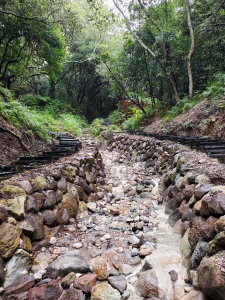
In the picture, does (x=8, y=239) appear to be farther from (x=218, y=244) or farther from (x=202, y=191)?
(x=202, y=191)

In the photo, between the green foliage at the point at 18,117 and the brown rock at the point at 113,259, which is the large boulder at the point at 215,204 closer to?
the brown rock at the point at 113,259

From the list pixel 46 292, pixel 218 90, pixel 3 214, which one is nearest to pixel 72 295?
pixel 46 292

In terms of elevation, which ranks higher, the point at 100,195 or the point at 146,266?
the point at 146,266

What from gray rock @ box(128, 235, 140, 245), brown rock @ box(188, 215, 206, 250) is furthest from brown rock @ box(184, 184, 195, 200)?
gray rock @ box(128, 235, 140, 245)

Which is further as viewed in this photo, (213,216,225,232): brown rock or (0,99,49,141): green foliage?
(0,99,49,141): green foliage

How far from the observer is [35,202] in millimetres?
2623

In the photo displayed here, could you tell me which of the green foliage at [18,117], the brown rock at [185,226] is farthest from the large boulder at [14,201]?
the green foliage at [18,117]

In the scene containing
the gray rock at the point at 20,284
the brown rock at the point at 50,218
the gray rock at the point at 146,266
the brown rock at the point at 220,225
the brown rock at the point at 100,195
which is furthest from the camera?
the brown rock at the point at 100,195

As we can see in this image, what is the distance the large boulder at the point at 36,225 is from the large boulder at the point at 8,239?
298mm

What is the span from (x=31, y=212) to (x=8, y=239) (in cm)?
57

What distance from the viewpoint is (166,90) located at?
11562 mm

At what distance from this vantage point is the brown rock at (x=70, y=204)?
330cm

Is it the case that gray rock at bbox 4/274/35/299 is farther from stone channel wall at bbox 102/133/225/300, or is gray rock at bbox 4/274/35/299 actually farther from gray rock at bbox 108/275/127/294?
stone channel wall at bbox 102/133/225/300

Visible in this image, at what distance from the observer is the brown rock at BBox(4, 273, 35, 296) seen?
5.76 ft
